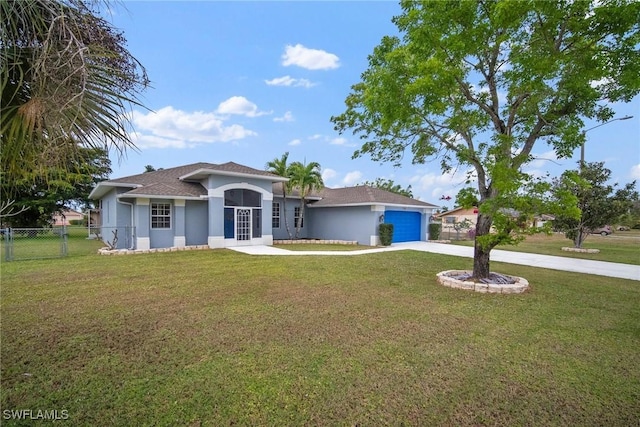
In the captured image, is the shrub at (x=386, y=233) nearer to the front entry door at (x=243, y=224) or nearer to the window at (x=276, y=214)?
the window at (x=276, y=214)

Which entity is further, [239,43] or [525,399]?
[239,43]

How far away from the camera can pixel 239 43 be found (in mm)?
13531

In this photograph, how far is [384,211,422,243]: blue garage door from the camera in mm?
19866

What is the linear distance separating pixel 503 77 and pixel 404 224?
1406 centimetres

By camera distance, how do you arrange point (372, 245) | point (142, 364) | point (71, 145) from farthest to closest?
point (372, 245), point (142, 364), point (71, 145)

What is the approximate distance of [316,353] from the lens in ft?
13.3

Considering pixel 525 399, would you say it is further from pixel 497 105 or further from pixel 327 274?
pixel 497 105

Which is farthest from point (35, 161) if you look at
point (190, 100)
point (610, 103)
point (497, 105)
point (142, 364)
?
point (190, 100)

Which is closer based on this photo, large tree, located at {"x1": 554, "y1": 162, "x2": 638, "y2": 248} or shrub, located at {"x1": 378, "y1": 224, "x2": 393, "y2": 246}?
large tree, located at {"x1": 554, "y1": 162, "x2": 638, "y2": 248}

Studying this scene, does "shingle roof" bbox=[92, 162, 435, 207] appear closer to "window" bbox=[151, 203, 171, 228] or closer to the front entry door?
"window" bbox=[151, 203, 171, 228]

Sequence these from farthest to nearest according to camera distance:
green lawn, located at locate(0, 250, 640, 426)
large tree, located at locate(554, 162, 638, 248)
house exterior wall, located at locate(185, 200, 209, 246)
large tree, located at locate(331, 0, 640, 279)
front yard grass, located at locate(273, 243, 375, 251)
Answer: front yard grass, located at locate(273, 243, 375, 251) → house exterior wall, located at locate(185, 200, 209, 246) → large tree, located at locate(554, 162, 638, 248) → large tree, located at locate(331, 0, 640, 279) → green lawn, located at locate(0, 250, 640, 426)

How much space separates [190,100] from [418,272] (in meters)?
12.3

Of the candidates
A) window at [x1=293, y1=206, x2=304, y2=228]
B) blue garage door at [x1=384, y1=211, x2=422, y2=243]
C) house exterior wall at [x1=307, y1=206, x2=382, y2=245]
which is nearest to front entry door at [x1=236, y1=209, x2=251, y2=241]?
window at [x1=293, y1=206, x2=304, y2=228]

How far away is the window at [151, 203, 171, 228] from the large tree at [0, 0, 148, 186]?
13.1 meters
